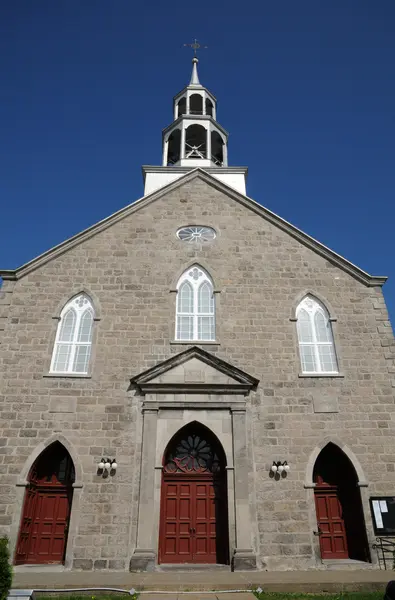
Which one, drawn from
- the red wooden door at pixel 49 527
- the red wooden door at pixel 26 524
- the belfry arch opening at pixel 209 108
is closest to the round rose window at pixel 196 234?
the red wooden door at pixel 49 527

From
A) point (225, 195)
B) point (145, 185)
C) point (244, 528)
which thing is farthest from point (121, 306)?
point (145, 185)

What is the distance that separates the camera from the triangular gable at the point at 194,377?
473 inches

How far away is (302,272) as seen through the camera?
1439 cm

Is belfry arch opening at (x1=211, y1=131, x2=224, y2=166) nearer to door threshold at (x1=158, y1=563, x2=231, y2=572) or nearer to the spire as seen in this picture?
the spire

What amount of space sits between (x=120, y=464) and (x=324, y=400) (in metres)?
5.95

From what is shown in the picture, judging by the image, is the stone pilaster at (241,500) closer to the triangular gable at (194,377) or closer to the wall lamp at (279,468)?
the wall lamp at (279,468)

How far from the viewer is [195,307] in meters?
13.7

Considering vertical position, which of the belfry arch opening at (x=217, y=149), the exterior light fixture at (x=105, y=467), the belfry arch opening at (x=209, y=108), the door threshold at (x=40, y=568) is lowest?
the door threshold at (x=40, y=568)

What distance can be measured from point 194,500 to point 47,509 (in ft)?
12.9

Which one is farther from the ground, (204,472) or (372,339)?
(372,339)

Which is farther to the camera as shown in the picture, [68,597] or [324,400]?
[324,400]

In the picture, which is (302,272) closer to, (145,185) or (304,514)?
(304,514)

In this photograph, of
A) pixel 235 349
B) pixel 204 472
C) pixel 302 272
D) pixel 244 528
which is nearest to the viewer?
pixel 244 528

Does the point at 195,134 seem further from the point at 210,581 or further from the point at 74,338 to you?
the point at 210,581
